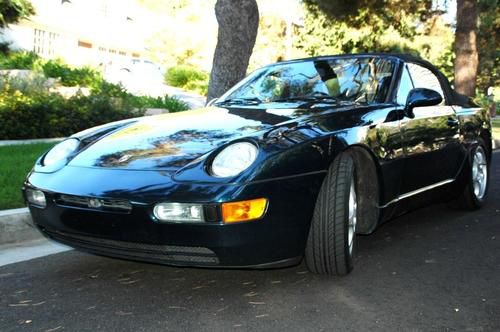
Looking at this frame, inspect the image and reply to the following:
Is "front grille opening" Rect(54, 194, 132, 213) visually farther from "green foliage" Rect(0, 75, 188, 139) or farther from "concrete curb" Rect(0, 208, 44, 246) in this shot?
"green foliage" Rect(0, 75, 188, 139)

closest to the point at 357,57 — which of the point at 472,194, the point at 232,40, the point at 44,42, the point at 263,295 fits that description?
the point at 472,194

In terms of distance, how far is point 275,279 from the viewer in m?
3.43

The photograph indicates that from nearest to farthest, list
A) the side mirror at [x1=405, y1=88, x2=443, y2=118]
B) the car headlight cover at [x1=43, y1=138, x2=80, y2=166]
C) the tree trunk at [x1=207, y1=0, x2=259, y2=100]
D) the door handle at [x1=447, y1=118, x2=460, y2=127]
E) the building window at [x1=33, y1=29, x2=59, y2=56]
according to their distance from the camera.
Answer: the car headlight cover at [x1=43, y1=138, x2=80, y2=166], the side mirror at [x1=405, y1=88, x2=443, y2=118], the door handle at [x1=447, y1=118, x2=460, y2=127], the tree trunk at [x1=207, y1=0, x2=259, y2=100], the building window at [x1=33, y1=29, x2=59, y2=56]

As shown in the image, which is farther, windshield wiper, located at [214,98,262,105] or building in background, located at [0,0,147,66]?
building in background, located at [0,0,147,66]

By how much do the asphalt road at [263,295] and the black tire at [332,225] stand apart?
141 mm

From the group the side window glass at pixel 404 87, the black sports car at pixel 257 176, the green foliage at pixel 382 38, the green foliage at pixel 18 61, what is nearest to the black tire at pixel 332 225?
the black sports car at pixel 257 176

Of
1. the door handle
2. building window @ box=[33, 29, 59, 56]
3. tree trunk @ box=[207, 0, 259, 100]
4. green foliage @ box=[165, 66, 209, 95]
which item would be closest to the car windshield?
the door handle

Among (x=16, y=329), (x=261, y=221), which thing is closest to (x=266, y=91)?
(x=261, y=221)

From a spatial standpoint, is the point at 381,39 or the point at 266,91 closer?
the point at 266,91

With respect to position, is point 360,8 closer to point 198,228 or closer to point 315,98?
point 315,98

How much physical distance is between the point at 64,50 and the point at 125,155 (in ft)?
92.7

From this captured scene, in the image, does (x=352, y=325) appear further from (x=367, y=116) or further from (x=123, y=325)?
(x=367, y=116)

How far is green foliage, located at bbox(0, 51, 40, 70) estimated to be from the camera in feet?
55.0

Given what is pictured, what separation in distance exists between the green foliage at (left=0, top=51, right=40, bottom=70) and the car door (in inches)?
554
